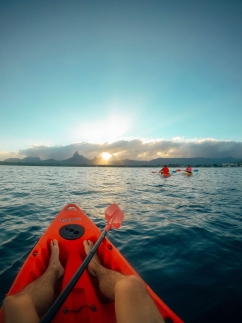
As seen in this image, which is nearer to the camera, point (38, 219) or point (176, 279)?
point (176, 279)

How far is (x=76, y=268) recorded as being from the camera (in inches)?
119

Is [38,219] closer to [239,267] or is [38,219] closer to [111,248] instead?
[111,248]

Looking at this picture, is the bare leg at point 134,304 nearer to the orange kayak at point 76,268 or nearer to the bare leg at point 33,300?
the orange kayak at point 76,268

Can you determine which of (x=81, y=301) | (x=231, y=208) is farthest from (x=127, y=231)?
(x=231, y=208)

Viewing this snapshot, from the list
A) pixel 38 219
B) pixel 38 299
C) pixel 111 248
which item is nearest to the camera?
pixel 38 299

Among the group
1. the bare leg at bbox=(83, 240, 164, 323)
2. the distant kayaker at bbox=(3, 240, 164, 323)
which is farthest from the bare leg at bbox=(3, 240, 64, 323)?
the bare leg at bbox=(83, 240, 164, 323)

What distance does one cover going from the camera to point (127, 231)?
5594 mm

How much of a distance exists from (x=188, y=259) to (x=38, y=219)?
543cm

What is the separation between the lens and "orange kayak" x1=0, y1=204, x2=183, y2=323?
7.07ft

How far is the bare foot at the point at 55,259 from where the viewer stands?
2839 mm

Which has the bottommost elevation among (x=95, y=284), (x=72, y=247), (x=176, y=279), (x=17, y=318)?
(x=176, y=279)

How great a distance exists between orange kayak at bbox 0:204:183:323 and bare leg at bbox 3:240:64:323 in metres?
0.19

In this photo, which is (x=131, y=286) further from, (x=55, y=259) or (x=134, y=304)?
(x=55, y=259)

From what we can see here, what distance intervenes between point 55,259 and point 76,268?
41 centimetres
